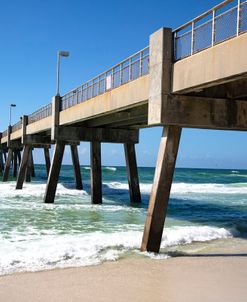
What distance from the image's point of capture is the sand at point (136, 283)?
728cm

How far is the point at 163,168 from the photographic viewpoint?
11.1m

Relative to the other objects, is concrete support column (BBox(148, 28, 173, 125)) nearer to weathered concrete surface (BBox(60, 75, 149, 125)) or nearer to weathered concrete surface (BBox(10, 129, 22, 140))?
weathered concrete surface (BBox(60, 75, 149, 125))

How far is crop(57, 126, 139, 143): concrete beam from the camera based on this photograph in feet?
78.3

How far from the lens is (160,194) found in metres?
11.1

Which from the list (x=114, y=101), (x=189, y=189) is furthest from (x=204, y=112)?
(x=189, y=189)

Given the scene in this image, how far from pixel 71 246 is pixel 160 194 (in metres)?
2.48

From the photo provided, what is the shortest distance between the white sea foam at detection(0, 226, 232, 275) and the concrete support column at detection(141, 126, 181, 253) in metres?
0.52

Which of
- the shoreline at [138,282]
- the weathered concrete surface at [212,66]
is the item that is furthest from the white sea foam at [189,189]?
the shoreline at [138,282]

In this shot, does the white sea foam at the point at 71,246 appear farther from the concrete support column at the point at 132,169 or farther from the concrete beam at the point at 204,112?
the concrete support column at the point at 132,169

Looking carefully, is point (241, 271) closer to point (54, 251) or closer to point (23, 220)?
point (54, 251)

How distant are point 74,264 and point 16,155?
1930 inches

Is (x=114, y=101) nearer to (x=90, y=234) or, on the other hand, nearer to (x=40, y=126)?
(x=90, y=234)

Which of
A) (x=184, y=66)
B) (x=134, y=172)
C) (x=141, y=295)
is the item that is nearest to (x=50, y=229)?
(x=184, y=66)

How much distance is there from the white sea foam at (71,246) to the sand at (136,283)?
65cm
